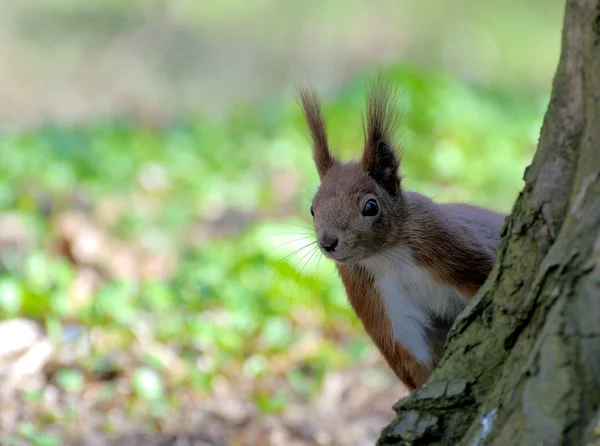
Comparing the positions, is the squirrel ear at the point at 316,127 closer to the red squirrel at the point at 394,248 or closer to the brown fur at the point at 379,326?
the red squirrel at the point at 394,248

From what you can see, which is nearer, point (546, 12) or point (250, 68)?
point (250, 68)

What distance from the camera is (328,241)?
2.12m

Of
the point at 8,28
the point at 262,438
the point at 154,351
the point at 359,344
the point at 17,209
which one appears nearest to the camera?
the point at 262,438

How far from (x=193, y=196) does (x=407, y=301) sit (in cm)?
257

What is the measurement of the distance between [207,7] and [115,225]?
6.29m

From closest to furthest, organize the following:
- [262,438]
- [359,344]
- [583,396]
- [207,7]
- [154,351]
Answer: [583,396]
[262,438]
[154,351]
[359,344]
[207,7]

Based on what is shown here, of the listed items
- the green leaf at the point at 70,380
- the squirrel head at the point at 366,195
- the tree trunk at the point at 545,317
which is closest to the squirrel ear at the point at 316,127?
the squirrel head at the point at 366,195

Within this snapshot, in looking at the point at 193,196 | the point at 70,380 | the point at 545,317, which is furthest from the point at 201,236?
the point at 545,317

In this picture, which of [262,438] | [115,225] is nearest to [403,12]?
[115,225]

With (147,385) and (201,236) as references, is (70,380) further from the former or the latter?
(201,236)

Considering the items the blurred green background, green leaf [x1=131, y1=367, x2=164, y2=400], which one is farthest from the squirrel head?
green leaf [x1=131, y1=367, x2=164, y2=400]

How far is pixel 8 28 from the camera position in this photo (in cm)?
895

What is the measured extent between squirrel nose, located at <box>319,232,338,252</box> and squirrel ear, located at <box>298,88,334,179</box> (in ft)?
1.05

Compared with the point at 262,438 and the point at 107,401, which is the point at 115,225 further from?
the point at 262,438
